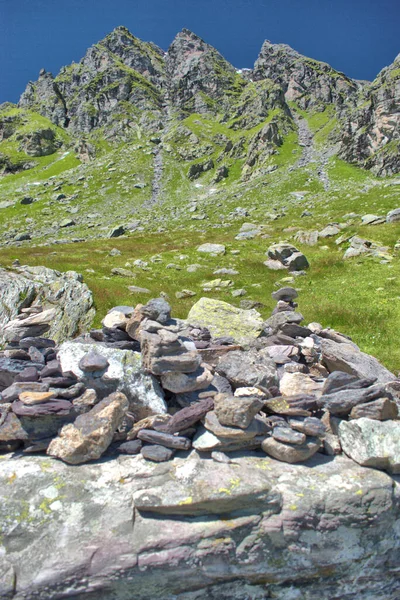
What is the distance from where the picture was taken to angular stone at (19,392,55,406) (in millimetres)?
6682

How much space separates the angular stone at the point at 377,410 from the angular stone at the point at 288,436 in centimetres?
138

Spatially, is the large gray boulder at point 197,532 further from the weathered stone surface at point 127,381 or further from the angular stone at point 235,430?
the weathered stone surface at point 127,381

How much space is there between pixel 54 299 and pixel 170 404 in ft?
52.1

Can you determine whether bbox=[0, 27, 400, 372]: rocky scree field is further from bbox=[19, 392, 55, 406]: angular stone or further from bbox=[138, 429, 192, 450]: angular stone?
bbox=[19, 392, 55, 406]: angular stone

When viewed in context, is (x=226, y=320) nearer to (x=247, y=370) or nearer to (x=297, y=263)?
(x=247, y=370)

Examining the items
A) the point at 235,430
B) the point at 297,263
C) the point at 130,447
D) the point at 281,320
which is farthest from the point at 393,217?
the point at 130,447

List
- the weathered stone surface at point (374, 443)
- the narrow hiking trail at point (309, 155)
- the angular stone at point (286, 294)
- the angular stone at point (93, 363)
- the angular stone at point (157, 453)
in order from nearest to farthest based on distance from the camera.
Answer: the weathered stone surface at point (374, 443), the angular stone at point (157, 453), the angular stone at point (93, 363), the angular stone at point (286, 294), the narrow hiking trail at point (309, 155)

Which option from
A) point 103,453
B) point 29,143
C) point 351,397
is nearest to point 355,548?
point 351,397

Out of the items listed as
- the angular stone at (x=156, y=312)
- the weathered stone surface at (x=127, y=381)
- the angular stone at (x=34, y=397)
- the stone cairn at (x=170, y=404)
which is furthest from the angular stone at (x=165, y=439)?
the angular stone at (x=156, y=312)

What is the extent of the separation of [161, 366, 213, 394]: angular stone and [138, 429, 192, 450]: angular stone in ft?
3.80

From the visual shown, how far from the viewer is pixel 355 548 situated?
6.00 meters

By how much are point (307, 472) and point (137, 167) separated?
152515 millimetres

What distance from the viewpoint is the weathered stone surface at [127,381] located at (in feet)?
25.3

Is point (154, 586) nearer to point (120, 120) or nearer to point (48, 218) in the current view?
point (48, 218)
